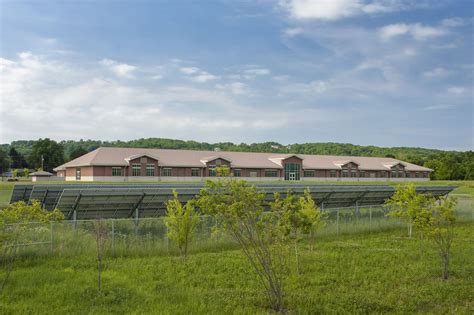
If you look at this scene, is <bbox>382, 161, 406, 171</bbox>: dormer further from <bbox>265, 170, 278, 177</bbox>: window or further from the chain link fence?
the chain link fence

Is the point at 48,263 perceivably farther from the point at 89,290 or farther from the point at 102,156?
the point at 102,156

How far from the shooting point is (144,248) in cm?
1672

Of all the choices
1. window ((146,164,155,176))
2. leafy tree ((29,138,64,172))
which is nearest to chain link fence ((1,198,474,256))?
window ((146,164,155,176))

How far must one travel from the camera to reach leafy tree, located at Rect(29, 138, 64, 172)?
313ft

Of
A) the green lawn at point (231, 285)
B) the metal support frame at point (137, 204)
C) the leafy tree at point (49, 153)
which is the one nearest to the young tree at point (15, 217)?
the green lawn at point (231, 285)

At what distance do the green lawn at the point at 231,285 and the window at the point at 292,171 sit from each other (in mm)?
56013

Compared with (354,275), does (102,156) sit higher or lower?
higher

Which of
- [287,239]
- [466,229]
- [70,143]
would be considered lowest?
[466,229]

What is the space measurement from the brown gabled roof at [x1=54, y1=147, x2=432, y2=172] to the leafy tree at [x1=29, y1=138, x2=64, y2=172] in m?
25.2

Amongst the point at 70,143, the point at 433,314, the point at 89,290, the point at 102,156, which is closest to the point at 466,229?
the point at 433,314

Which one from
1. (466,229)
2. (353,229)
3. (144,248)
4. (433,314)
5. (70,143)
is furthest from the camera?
(70,143)

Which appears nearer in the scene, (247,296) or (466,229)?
(247,296)

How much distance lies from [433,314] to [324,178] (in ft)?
224

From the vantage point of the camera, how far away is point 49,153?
95688 mm
